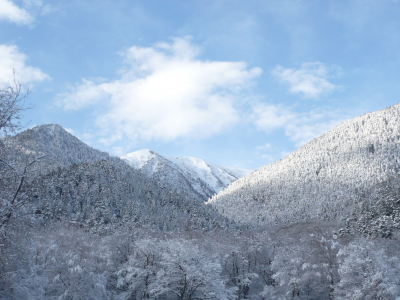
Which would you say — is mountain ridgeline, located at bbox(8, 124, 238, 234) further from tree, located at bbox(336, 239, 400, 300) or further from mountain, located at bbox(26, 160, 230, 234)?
tree, located at bbox(336, 239, 400, 300)

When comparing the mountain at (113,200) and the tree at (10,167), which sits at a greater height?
the mountain at (113,200)

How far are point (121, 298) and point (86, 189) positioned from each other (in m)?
116

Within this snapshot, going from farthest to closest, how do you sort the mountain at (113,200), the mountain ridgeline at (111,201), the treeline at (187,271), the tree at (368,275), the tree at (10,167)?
the mountain at (113,200) < the mountain ridgeline at (111,201) < the tree at (368,275) < the treeline at (187,271) < the tree at (10,167)

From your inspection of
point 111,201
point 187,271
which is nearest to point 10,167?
point 187,271

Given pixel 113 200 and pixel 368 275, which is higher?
pixel 113 200

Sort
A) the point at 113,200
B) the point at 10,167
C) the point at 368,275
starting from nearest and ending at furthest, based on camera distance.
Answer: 1. the point at 10,167
2. the point at 368,275
3. the point at 113,200

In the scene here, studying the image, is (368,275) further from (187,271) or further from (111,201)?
(111,201)

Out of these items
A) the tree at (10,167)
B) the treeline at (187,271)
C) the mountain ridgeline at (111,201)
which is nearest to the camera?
the tree at (10,167)

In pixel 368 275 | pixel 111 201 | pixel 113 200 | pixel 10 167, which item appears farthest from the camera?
pixel 113 200

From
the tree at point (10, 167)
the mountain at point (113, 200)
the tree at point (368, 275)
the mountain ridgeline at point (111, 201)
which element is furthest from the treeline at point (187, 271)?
the mountain at point (113, 200)

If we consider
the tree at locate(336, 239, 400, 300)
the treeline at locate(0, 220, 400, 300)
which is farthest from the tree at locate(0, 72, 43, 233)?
the tree at locate(336, 239, 400, 300)

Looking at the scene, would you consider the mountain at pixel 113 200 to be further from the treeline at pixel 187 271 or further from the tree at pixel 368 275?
the tree at pixel 368 275

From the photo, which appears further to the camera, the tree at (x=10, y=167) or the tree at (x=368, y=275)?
the tree at (x=368, y=275)

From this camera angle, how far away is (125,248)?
50344mm
